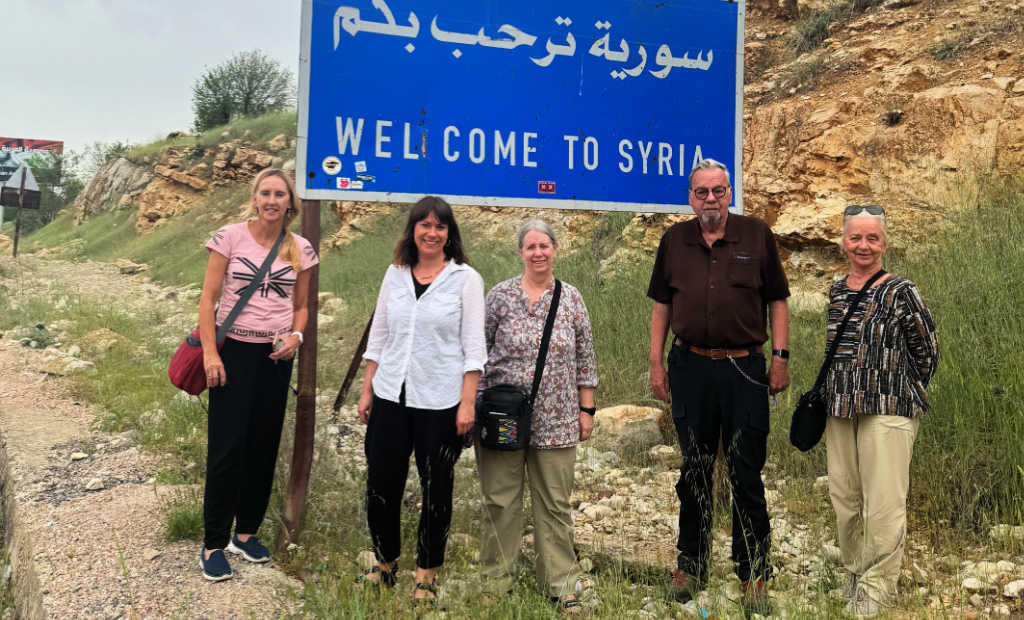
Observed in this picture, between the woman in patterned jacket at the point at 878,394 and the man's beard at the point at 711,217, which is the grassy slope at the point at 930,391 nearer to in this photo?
the woman in patterned jacket at the point at 878,394

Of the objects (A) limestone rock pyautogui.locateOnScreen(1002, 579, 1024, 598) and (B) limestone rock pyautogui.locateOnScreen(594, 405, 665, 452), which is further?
(B) limestone rock pyautogui.locateOnScreen(594, 405, 665, 452)

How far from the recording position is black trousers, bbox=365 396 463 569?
2838mm

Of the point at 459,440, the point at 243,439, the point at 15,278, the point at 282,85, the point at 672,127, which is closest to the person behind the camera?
the point at 459,440

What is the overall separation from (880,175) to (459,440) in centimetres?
592

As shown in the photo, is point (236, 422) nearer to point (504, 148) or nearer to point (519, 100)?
point (504, 148)

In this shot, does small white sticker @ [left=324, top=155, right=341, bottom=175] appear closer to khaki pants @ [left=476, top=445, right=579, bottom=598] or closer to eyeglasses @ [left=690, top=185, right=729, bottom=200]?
khaki pants @ [left=476, top=445, right=579, bottom=598]

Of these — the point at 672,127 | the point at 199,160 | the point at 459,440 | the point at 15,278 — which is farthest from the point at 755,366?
the point at 199,160

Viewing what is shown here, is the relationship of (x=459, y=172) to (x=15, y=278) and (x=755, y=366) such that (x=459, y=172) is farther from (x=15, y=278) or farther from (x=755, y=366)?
(x=15, y=278)

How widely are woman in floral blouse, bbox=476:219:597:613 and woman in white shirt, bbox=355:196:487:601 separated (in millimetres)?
166

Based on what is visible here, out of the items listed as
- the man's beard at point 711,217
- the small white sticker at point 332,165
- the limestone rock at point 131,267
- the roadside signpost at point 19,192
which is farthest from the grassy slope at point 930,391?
the roadside signpost at point 19,192

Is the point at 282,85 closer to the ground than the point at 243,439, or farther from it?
farther from it

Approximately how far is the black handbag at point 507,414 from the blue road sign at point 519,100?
3.92 feet

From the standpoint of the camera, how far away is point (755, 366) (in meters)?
2.94

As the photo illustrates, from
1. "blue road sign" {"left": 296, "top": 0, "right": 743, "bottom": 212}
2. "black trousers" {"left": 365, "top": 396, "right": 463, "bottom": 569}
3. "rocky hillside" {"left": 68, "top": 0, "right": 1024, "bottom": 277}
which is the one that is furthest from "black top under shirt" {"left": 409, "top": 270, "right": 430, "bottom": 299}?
"rocky hillside" {"left": 68, "top": 0, "right": 1024, "bottom": 277}
